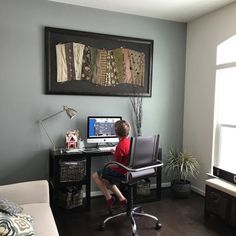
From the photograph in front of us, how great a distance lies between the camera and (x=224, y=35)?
3.22 meters

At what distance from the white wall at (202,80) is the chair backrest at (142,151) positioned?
51.2 inches

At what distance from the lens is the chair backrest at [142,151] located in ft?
7.82

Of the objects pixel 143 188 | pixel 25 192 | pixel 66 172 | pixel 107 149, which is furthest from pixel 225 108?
pixel 25 192

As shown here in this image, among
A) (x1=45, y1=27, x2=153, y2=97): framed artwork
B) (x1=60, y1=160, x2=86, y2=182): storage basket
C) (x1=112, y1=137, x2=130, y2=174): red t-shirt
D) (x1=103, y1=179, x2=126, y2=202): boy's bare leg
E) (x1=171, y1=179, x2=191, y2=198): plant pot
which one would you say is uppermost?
(x1=45, y1=27, x2=153, y2=97): framed artwork

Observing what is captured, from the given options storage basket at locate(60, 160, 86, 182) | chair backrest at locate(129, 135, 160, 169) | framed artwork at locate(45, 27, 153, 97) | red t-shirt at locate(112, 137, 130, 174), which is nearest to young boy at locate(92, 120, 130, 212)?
red t-shirt at locate(112, 137, 130, 174)

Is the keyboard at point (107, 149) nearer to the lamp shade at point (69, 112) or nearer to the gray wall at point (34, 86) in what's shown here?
the gray wall at point (34, 86)

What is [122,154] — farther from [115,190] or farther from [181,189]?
[181,189]

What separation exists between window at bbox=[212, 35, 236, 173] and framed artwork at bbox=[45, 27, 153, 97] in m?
0.98

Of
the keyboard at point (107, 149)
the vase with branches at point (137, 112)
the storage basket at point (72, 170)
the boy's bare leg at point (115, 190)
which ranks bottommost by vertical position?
the boy's bare leg at point (115, 190)

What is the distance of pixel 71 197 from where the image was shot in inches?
120

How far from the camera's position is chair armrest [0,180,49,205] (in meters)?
2.13

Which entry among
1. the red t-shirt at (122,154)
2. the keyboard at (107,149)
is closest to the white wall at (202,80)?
the keyboard at (107,149)

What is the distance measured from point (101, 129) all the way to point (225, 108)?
1.71 m

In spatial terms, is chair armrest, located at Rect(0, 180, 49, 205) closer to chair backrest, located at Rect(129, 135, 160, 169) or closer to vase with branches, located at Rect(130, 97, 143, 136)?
chair backrest, located at Rect(129, 135, 160, 169)
